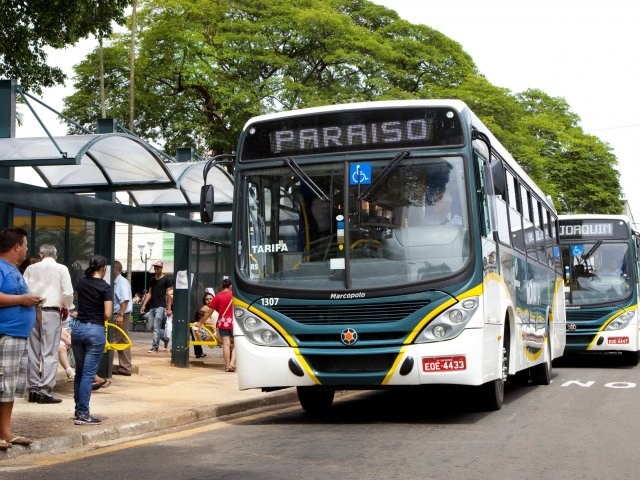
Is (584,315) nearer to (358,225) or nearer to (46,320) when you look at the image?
(358,225)

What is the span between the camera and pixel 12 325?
8328 mm

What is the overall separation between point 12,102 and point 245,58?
78.4ft

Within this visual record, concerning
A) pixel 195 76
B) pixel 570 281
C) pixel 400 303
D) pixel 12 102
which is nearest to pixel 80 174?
pixel 12 102

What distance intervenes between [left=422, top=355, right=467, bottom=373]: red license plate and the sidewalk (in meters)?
2.85

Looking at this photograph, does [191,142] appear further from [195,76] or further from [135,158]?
[135,158]

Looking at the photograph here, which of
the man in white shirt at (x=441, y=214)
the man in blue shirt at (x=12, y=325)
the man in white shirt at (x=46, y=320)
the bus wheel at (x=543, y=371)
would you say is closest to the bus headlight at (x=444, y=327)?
the man in white shirt at (x=441, y=214)

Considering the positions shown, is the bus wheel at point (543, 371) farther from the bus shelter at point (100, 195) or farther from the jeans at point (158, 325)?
the jeans at point (158, 325)

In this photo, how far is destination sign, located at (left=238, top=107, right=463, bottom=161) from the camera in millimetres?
10797

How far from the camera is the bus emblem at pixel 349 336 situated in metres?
10.4

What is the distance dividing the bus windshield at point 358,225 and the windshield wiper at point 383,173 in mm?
10

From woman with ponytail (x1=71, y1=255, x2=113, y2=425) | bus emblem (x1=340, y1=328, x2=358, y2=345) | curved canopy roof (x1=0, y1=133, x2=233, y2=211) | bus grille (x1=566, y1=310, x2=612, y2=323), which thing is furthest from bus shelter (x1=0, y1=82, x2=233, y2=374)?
bus grille (x1=566, y1=310, x2=612, y2=323)

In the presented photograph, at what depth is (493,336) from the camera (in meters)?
11.0

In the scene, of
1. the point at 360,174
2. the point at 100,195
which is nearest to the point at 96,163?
the point at 100,195

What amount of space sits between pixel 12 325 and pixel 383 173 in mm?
4182
